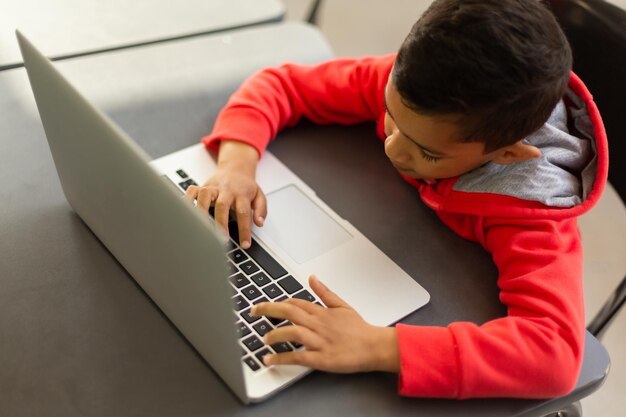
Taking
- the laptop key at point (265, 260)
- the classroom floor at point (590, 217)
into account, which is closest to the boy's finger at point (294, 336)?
the laptop key at point (265, 260)

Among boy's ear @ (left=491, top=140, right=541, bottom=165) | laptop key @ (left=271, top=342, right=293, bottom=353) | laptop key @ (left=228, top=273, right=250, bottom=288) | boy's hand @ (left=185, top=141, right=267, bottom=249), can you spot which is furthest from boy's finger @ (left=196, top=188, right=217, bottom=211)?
boy's ear @ (left=491, top=140, right=541, bottom=165)

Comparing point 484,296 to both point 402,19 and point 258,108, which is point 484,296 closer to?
point 258,108

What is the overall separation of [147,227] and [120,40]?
559 mm

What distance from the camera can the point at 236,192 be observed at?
0.84 metres

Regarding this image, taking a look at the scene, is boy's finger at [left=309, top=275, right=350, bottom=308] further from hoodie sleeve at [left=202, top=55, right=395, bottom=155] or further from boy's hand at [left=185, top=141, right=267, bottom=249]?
hoodie sleeve at [left=202, top=55, right=395, bottom=155]

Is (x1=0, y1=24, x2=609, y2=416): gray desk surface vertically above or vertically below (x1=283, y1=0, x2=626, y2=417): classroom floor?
above

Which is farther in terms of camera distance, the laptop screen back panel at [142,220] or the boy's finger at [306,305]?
the boy's finger at [306,305]

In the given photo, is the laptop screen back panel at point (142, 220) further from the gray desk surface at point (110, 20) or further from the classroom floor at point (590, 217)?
the classroom floor at point (590, 217)

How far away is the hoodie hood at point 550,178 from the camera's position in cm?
80

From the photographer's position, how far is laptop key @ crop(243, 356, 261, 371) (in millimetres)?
676

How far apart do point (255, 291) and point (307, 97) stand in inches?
13.7

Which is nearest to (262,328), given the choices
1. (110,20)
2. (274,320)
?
(274,320)

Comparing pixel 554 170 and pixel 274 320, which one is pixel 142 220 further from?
pixel 554 170

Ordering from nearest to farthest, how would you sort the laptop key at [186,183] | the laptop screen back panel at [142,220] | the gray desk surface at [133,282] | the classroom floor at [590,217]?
the laptop screen back panel at [142,220] < the gray desk surface at [133,282] < the laptop key at [186,183] < the classroom floor at [590,217]
